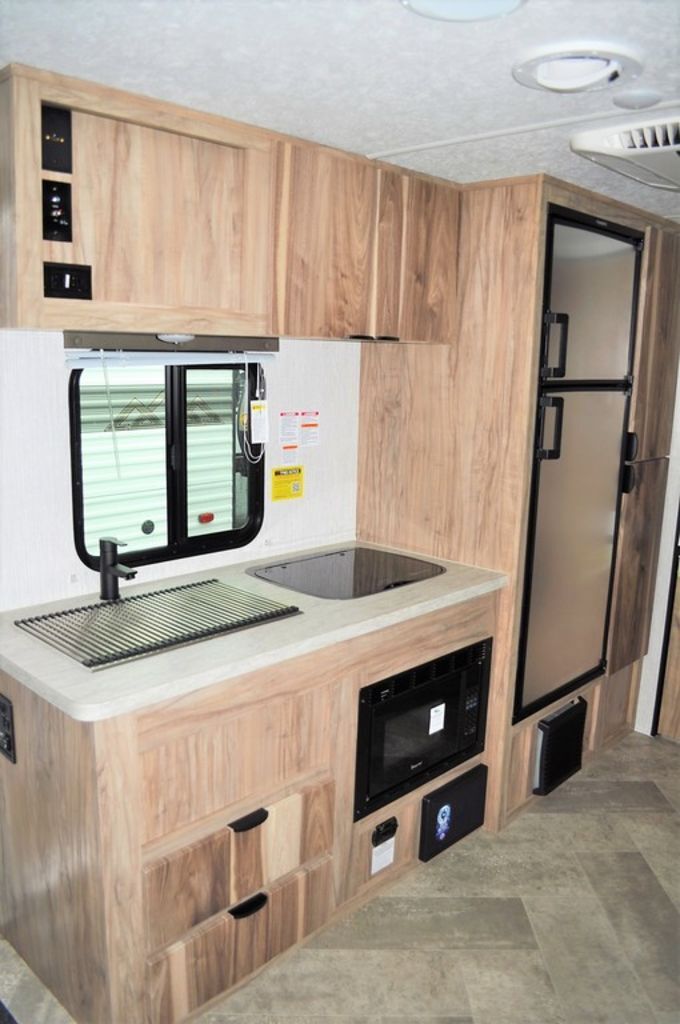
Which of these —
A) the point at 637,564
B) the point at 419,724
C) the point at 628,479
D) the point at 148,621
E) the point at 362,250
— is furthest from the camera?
the point at 637,564

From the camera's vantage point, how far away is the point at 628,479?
138 inches

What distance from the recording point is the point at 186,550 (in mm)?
2867

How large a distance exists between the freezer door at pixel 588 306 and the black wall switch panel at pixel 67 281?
1568 mm

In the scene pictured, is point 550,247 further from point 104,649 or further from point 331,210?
point 104,649

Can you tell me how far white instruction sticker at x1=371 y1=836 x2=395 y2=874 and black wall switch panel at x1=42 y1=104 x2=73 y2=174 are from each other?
7.30 feet

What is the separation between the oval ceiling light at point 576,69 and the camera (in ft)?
5.51

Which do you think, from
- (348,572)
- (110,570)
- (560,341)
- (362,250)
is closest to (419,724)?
(348,572)

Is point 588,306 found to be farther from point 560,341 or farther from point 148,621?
point 148,621

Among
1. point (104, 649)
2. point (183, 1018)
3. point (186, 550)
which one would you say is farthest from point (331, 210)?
point (183, 1018)

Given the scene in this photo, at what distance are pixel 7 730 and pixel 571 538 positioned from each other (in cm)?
213

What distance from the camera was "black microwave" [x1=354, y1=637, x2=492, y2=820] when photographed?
263 cm

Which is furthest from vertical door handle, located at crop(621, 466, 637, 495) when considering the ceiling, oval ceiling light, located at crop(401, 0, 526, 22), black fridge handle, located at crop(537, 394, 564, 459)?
oval ceiling light, located at crop(401, 0, 526, 22)

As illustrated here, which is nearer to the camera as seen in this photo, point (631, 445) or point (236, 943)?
point (236, 943)

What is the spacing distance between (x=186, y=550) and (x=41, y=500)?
573 mm
